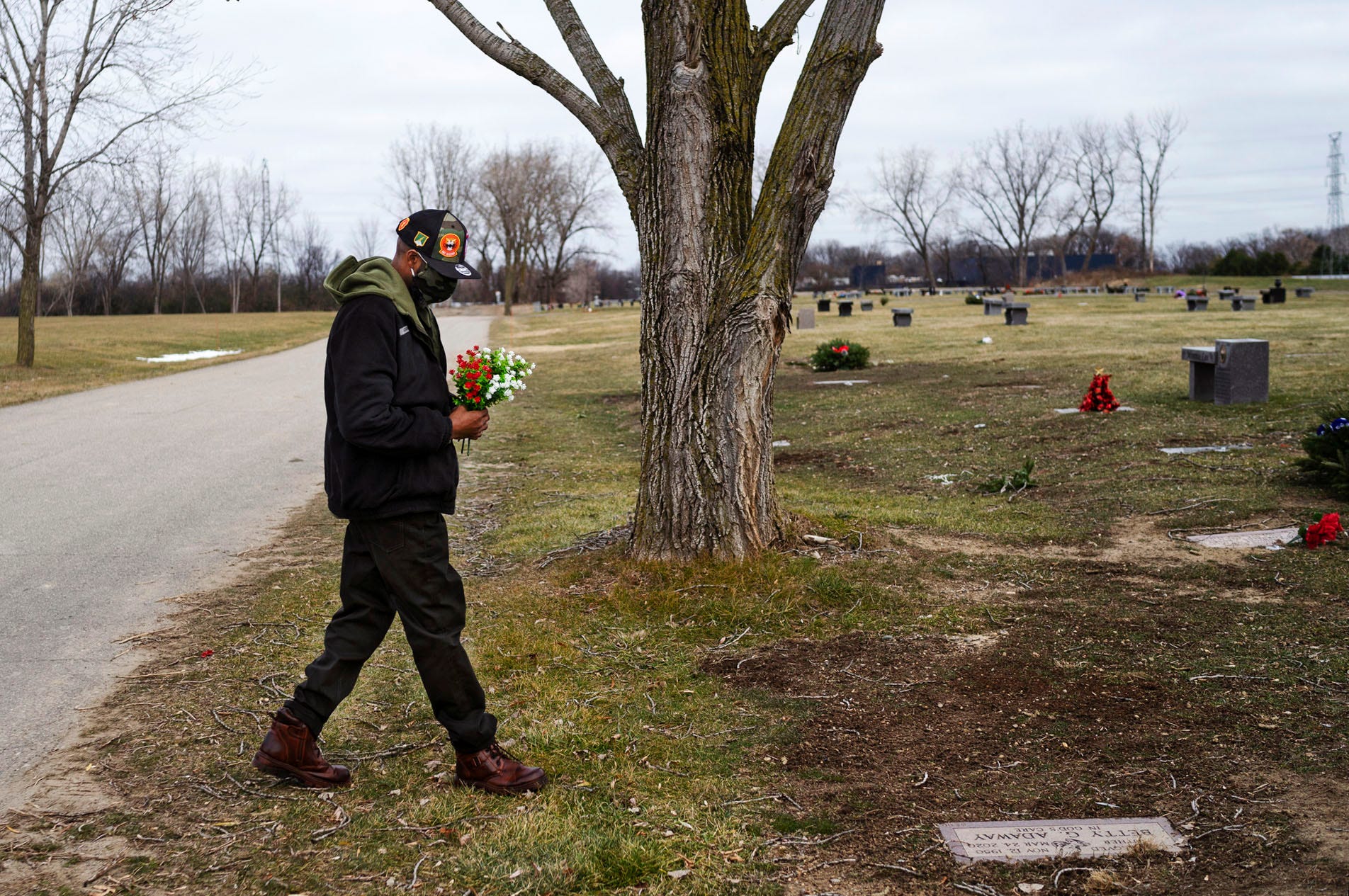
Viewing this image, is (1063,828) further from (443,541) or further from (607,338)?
(607,338)

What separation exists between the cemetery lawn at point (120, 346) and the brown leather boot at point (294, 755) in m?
16.1

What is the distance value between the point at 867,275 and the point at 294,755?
116 metres

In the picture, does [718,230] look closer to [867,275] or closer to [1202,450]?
[1202,450]

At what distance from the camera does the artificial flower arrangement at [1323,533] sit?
6.70 metres

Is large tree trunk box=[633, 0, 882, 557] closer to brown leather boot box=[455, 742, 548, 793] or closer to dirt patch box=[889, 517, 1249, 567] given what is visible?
dirt patch box=[889, 517, 1249, 567]

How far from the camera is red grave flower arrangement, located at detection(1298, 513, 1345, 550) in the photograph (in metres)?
6.70

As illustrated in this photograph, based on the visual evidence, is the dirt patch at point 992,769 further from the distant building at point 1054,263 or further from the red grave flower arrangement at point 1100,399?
the distant building at point 1054,263

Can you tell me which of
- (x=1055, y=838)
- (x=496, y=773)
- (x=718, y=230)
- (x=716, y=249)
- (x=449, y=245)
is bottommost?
(x=1055, y=838)

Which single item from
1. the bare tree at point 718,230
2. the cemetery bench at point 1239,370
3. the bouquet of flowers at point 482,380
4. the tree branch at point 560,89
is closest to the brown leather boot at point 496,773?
the bouquet of flowers at point 482,380

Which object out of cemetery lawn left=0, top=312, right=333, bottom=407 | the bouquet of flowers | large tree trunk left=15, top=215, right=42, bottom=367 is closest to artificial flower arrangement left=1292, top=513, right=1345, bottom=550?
the bouquet of flowers

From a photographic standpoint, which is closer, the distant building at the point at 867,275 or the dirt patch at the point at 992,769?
the dirt patch at the point at 992,769

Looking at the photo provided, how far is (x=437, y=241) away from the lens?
143 inches

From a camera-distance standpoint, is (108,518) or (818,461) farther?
(818,461)

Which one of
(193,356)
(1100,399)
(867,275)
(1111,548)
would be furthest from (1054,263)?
(1111,548)
